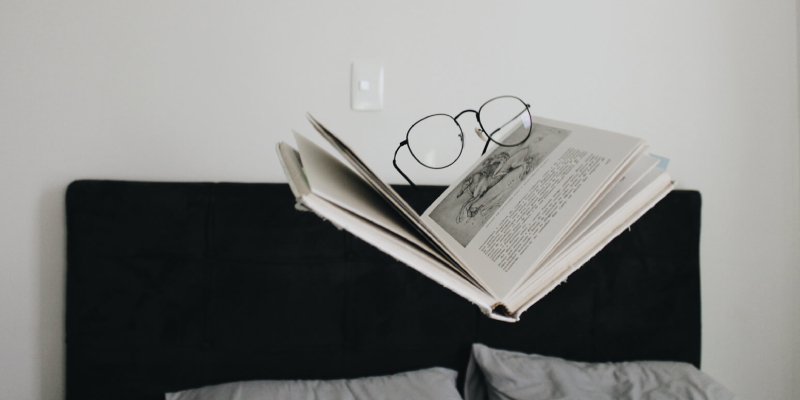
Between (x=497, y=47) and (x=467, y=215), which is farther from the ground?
(x=497, y=47)

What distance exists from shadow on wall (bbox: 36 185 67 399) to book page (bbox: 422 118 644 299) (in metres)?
0.86

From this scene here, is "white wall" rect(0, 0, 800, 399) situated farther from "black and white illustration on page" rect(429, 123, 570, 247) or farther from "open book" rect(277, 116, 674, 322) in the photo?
"open book" rect(277, 116, 674, 322)

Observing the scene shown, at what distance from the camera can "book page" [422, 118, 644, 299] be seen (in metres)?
0.42

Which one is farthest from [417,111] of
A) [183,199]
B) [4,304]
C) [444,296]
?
[4,304]

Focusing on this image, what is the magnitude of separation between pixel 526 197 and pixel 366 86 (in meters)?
0.60

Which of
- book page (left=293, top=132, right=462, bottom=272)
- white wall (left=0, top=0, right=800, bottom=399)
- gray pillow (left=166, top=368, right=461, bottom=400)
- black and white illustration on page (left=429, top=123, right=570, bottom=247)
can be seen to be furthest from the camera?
white wall (left=0, top=0, right=800, bottom=399)

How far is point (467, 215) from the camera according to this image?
0.54 metres

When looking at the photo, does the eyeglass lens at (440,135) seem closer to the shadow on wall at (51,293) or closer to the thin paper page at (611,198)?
the thin paper page at (611,198)

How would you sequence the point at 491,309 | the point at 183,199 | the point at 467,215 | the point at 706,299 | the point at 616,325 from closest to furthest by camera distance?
1. the point at 491,309
2. the point at 467,215
3. the point at 183,199
4. the point at 616,325
5. the point at 706,299

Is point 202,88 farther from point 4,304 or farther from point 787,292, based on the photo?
point 787,292

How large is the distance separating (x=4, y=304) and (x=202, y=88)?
0.65 m

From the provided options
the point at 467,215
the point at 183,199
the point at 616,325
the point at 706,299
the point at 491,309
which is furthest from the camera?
A: the point at 706,299

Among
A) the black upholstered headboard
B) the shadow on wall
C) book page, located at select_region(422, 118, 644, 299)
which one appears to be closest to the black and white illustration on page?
book page, located at select_region(422, 118, 644, 299)

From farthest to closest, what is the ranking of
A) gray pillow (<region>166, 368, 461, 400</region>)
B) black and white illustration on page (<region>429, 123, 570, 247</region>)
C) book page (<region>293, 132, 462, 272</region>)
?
gray pillow (<region>166, 368, 461, 400</region>) → black and white illustration on page (<region>429, 123, 570, 247</region>) → book page (<region>293, 132, 462, 272</region>)
